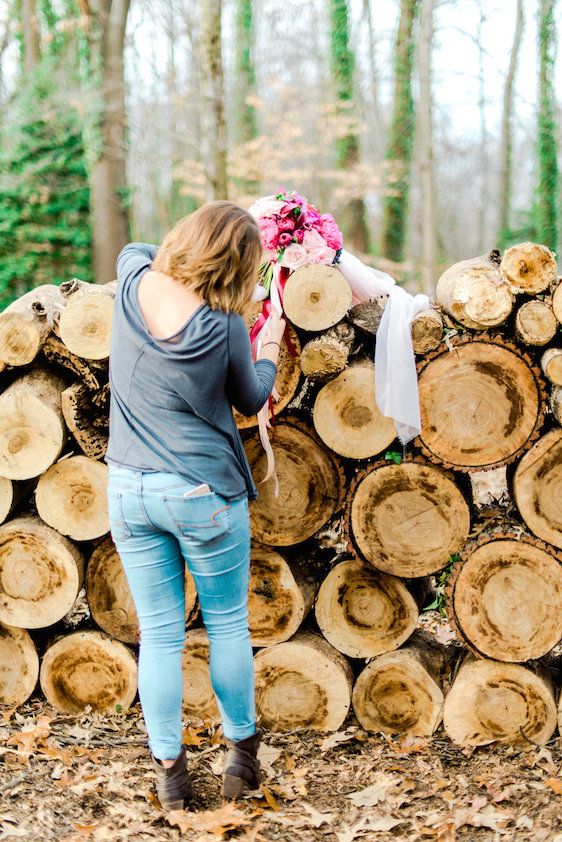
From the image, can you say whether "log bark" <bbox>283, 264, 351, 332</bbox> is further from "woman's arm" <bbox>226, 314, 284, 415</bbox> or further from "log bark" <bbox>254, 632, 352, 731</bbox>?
"log bark" <bbox>254, 632, 352, 731</bbox>

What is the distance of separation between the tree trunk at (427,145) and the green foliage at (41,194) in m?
5.38

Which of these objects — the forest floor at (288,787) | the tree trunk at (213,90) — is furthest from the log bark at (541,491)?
the tree trunk at (213,90)

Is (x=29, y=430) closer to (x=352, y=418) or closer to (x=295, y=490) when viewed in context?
(x=295, y=490)

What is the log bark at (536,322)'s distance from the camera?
3055 millimetres

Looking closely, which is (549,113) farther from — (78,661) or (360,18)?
(78,661)

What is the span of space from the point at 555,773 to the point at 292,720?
1.12 m

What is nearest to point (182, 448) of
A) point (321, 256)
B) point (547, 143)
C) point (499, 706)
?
point (321, 256)

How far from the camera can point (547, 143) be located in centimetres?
1598

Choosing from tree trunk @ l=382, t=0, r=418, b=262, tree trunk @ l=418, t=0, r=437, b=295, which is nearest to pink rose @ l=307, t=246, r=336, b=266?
tree trunk @ l=418, t=0, r=437, b=295

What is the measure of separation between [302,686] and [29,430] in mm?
1645

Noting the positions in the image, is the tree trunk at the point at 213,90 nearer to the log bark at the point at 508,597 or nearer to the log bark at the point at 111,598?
the log bark at the point at 111,598

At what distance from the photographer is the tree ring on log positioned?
3.39 meters


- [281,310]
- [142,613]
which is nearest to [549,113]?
[281,310]

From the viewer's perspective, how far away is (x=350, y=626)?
11.5 feet
